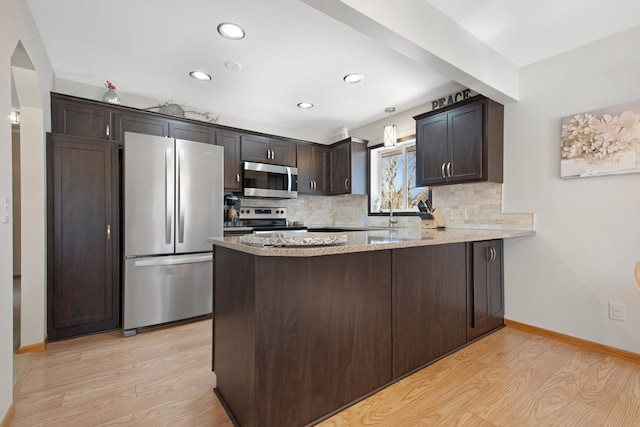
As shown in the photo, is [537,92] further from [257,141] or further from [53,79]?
[53,79]

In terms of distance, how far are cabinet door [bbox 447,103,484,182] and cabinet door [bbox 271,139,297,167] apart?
2.22 meters

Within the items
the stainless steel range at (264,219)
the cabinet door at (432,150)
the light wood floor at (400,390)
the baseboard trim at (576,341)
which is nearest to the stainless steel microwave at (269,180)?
the stainless steel range at (264,219)

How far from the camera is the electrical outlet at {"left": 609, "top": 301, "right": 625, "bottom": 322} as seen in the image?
85.8 inches

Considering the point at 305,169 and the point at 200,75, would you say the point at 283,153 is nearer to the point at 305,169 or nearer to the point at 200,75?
the point at 305,169

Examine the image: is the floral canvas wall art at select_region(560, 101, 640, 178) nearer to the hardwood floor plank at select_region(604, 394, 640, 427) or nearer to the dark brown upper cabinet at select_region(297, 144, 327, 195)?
the hardwood floor plank at select_region(604, 394, 640, 427)

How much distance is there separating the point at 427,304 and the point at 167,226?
241cm

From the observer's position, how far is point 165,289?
9.11 feet

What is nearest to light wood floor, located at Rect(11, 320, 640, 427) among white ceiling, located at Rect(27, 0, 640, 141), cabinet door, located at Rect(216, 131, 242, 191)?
cabinet door, located at Rect(216, 131, 242, 191)

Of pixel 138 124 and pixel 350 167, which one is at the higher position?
pixel 138 124

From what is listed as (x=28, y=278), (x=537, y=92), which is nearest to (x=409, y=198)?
(x=537, y=92)

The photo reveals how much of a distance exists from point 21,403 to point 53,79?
9.54 ft

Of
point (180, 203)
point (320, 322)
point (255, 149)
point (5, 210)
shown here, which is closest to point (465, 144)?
point (320, 322)

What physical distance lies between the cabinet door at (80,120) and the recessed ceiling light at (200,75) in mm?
938

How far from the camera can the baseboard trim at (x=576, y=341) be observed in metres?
2.14
